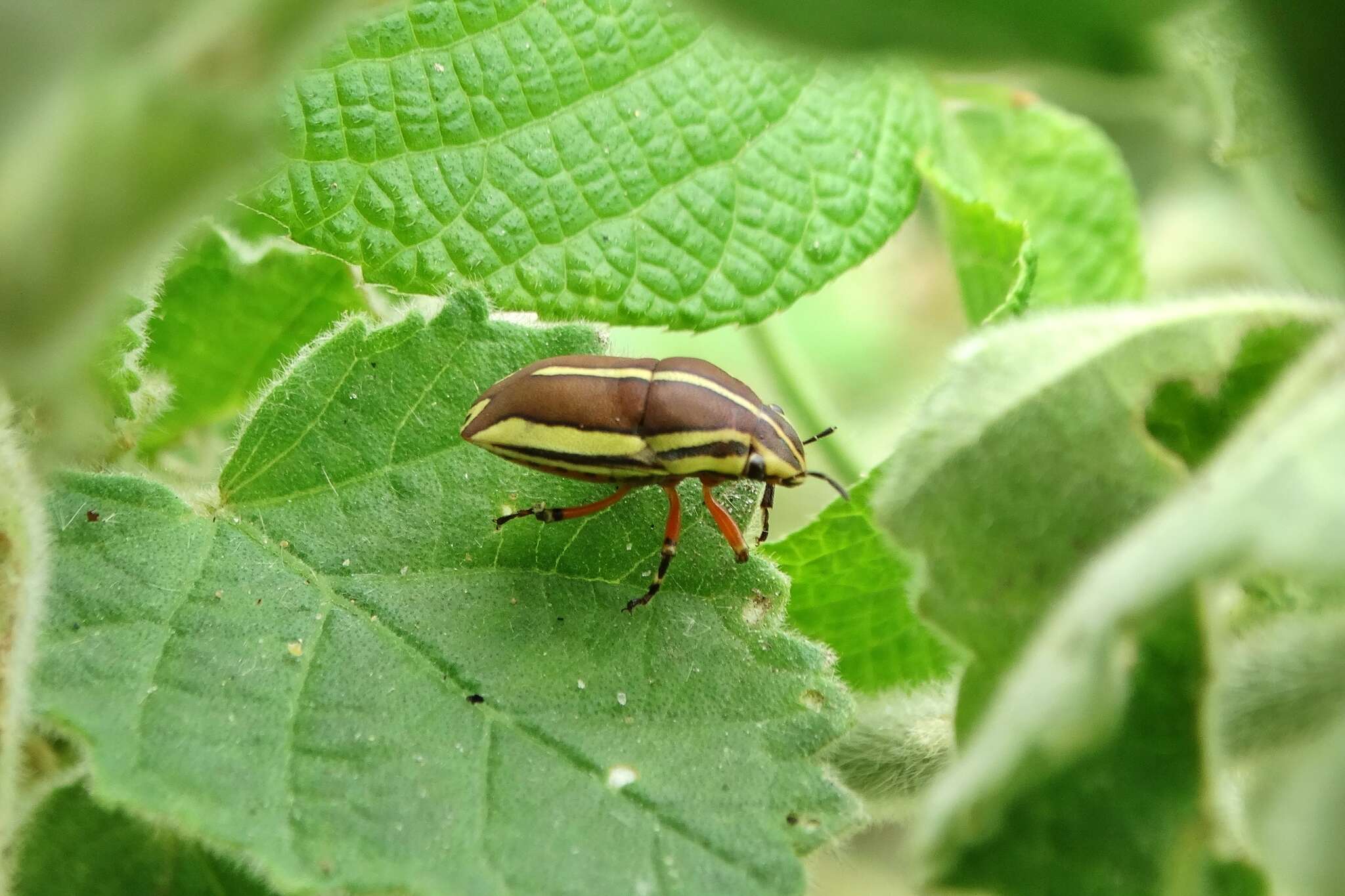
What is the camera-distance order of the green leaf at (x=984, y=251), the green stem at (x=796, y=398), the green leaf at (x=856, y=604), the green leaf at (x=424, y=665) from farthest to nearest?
the green stem at (x=796, y=398) → the green leaf at (x=984, y=251) → the green leaf at (x=856, y=604) → the green leaf at (x=424, y=665)

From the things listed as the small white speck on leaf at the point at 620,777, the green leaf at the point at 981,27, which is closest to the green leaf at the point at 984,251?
the small white speck on leaf at the point at 620,777

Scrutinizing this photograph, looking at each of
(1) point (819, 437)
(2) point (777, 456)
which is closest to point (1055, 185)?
(1) point (819, 437)

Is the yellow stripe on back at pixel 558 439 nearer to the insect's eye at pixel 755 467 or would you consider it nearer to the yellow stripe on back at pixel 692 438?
the yellow stripe on back at pixel 692 438

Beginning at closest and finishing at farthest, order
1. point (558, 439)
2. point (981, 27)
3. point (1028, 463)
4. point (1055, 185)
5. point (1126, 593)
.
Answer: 1. point (981, 27)
2. point (1126, 593)
3. point (1028, 463)
4. point (558, 439)
5. point (1055, 185)

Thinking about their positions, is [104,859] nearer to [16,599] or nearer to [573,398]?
[16,599]

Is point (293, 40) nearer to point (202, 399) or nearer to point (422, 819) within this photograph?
point (422, 819)

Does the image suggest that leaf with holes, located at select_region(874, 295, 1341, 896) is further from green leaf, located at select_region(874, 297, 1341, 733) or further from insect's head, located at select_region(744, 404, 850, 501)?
insect's head, located at select_region(744, 404, 850, 501)

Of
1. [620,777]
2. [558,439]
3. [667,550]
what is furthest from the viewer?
[558,439]
